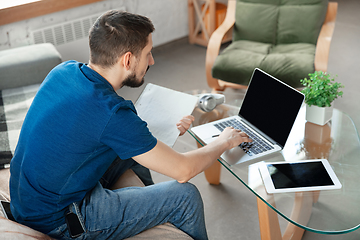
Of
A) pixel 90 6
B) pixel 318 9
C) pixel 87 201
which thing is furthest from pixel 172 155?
pixel 90 6

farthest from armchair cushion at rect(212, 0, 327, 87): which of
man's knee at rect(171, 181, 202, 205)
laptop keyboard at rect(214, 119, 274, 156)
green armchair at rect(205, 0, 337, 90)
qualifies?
man's knee at rect(171, 181, 202, 205)

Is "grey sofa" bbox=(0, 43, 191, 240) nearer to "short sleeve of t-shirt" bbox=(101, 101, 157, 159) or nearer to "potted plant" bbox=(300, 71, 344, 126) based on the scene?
"short sleeve of t-shirt" bbox=(101, 101, 157, 159)

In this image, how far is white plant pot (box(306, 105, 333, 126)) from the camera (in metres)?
1.58

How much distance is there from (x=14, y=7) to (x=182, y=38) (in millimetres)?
1820

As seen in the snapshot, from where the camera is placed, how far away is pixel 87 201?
1271 millimetres

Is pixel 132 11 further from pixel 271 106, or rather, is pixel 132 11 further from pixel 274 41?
pixel 271 106

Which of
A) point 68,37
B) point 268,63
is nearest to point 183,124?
point 268,63

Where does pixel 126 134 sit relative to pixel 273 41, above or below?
above

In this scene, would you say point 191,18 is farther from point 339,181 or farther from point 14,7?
point 339,181

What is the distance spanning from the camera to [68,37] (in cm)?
324

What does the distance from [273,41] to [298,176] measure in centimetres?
178

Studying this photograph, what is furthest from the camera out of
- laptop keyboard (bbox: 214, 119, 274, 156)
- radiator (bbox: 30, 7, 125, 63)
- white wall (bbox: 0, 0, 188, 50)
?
radiator (bbox: 30, 7, 125, 63)

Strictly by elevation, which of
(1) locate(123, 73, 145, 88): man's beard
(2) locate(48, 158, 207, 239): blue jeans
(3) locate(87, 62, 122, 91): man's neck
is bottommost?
(2) locate(48, 158, 207, 239): blue jeans

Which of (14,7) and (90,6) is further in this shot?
(90,6)
